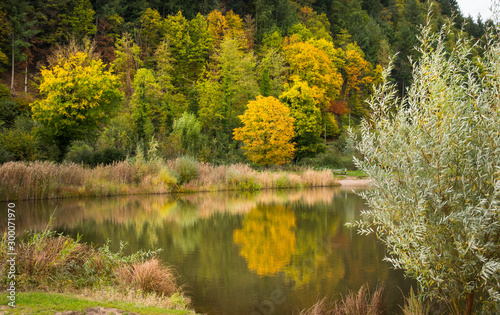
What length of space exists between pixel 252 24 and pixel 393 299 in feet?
221

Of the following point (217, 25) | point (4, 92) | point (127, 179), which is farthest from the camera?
point (217, 25)

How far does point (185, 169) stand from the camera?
28.4 metres

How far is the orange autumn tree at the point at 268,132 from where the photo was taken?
3778cm

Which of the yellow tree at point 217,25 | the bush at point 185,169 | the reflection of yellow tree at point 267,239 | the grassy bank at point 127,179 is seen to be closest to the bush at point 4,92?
the grassy bank at point 127,179

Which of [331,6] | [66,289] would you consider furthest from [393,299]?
[331,6]

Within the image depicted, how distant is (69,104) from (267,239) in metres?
20.0

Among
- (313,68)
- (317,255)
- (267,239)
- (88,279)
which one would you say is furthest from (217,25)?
(88,279)

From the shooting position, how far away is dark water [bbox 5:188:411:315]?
834 centimetres

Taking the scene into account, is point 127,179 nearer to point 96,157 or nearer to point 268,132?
point 96,157

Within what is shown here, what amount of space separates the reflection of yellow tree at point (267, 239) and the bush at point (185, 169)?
978 centimetres

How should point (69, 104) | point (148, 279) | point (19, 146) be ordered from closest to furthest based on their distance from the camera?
point (148, 279), point (19, 146), point (69, 104)

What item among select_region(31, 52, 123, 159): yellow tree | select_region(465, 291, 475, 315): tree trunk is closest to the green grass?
select_region(465, 291, 475, 315): tree trunk

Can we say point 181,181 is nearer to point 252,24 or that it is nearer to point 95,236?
point 95,236

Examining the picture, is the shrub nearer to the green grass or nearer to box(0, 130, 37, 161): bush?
the green grass
